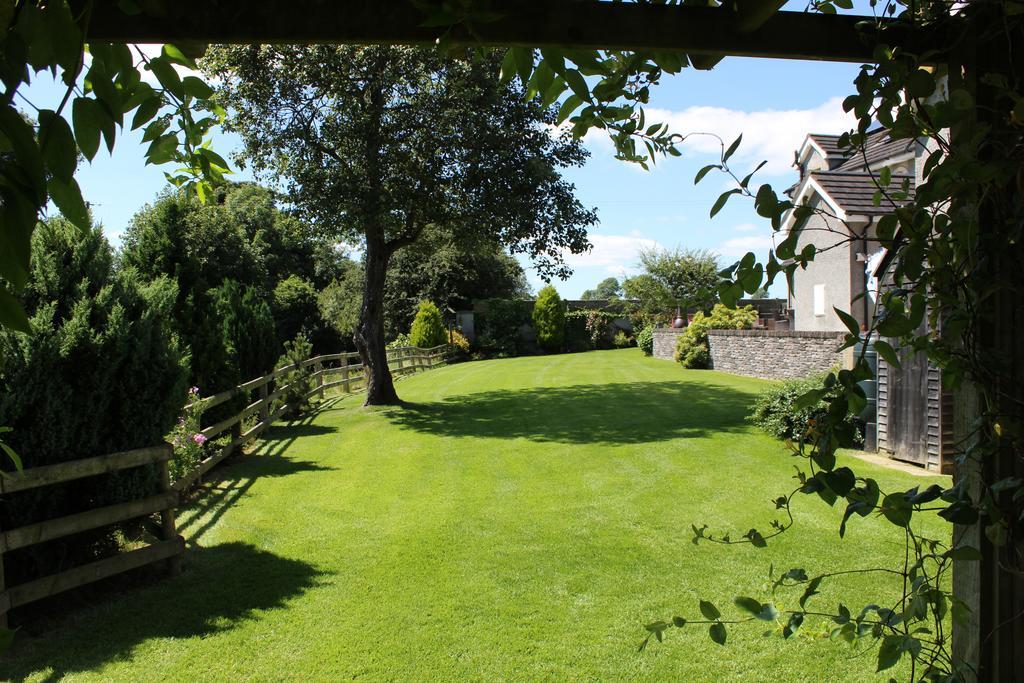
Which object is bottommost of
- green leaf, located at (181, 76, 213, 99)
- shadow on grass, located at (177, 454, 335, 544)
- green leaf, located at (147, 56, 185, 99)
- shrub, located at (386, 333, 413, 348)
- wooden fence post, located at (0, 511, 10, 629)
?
shadow on grass, located at (177, 454, 335, 544)

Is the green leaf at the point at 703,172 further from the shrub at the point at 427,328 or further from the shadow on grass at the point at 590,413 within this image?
the shrub at the point at 427,328

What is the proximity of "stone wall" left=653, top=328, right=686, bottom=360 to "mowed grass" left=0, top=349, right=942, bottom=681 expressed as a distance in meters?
14.9

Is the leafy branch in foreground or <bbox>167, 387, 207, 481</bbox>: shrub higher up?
the leafy branch in foreground

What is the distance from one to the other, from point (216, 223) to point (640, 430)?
9.96m

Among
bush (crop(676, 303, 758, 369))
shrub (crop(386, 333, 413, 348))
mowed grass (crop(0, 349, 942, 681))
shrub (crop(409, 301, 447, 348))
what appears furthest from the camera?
shrub (crop(386, 333, 413, 348))

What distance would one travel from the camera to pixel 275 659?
373 centimetres

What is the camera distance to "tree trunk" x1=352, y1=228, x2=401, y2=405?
49.0ft

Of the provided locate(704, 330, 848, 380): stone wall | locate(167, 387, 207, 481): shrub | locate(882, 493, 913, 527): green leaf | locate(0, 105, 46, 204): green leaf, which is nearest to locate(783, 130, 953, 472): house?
locate(882, 493, 913, 527): green leaf

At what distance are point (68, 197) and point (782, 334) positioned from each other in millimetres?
16466

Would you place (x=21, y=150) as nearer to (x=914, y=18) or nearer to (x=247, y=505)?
(x=914, y=18)

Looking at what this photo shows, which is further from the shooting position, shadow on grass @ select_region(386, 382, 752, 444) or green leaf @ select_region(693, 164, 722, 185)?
shadow on grass @ select_region(386, 382, 752, 444)

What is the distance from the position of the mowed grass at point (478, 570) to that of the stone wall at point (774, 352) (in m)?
5.57

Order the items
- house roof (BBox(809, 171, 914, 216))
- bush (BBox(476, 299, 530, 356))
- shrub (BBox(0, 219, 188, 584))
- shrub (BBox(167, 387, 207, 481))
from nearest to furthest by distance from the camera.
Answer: shrub (BBox(0, 219, 188, 584))
shrub (BBox(167, 387, 207, 481))
house roof (BBox(809, 171, 914, 216))
bush (BBox(476, 299, 530, 356))

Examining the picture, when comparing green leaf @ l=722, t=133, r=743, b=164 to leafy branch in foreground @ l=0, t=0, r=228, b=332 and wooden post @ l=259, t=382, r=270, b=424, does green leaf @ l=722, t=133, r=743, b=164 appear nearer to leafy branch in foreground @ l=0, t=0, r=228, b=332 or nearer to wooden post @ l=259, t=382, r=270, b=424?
leafy branch in foreground @ l=0, t=0, r=228, b=332
